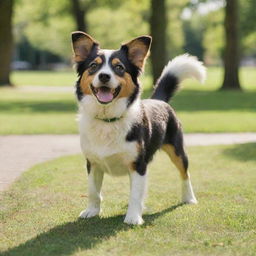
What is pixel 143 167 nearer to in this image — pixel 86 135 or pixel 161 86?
pixel 86 135

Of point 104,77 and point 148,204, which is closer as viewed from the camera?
point 104,77

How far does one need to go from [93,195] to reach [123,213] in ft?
1.51

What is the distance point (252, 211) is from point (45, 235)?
2.52 metres

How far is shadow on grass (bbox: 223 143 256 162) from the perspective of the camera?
1074 centimetres

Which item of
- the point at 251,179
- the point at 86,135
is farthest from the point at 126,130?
the point at 251,179

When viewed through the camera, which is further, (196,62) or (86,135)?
(196,62)

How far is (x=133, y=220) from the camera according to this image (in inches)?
243

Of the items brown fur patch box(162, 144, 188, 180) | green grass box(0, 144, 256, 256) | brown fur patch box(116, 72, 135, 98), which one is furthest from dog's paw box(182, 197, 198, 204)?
brown fur patch box(116, 72, 135, 98)

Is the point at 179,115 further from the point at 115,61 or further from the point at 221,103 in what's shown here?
the point at 115,61

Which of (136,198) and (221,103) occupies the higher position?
(136,198)

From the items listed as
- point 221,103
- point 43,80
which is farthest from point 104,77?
point 43,80

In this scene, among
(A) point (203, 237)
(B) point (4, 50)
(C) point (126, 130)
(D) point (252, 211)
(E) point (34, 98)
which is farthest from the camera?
(B) point (4, 50)

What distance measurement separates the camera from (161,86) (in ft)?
25.8

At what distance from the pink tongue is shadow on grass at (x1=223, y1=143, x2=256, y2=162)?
16.7ft
